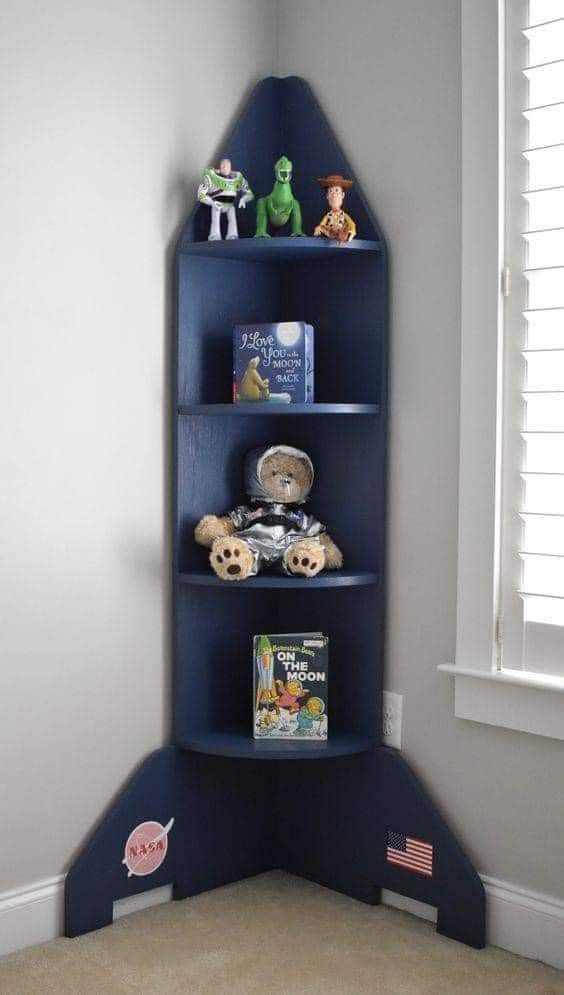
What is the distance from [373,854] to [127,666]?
2.14 ft

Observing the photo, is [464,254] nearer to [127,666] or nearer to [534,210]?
[534,210]

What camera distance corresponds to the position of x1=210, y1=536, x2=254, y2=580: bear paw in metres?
2.41

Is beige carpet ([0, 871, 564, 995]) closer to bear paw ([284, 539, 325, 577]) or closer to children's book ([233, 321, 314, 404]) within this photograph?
bear paw ([284, 539, 325, 577])

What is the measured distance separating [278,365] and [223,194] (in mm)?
373

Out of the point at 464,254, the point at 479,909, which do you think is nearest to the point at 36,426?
the point at 464,254

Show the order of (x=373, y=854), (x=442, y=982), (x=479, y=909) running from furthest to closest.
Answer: (x=373, y=854) → (x=479, y=909) → (x=442, y=982)

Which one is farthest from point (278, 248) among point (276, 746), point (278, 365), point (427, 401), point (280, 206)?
point (276, 746)

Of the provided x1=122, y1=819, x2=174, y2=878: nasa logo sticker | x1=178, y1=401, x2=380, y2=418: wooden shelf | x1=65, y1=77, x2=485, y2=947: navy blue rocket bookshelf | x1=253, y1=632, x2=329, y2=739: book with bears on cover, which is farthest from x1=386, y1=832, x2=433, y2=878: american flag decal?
x1=178, y1=401, x2=380, y2=418: wooden shelf

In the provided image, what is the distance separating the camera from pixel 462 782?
2.40m

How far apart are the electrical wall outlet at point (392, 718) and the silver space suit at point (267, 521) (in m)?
0.36

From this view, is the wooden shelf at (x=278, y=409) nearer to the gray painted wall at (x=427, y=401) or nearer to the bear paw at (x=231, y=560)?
the gray painted wall at (x=427, y=401)

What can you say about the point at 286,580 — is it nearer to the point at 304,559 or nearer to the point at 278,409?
the point at 304,559

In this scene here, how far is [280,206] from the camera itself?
2.47 metres

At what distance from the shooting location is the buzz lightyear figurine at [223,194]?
2479 millimetres
